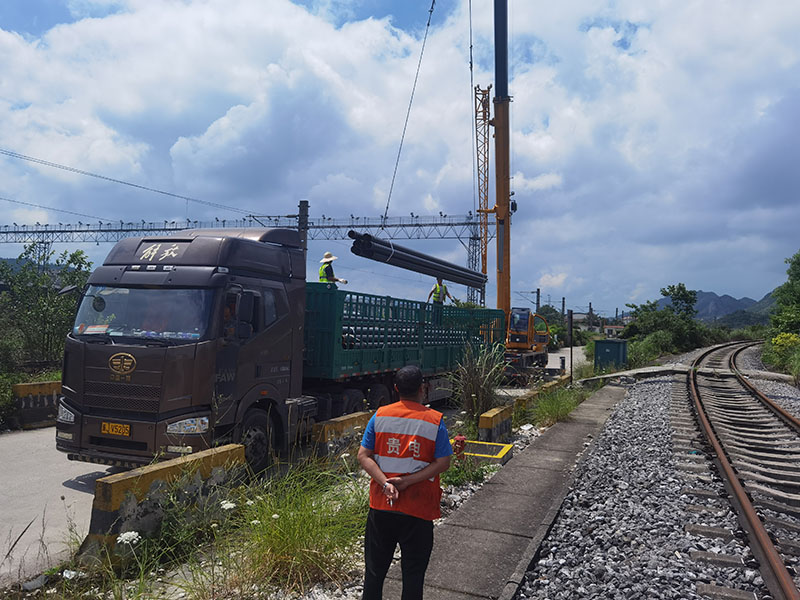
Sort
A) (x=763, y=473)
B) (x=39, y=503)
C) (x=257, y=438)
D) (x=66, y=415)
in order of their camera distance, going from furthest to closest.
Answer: (x=763, y=473)
(x=257, y=438)
(x=66, y=415)
(x=39, y=503)

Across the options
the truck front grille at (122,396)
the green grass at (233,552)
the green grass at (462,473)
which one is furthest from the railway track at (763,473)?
the truck front grille at (122,396)

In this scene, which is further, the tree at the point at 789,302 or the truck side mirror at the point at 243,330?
the tree at the point at 789,302

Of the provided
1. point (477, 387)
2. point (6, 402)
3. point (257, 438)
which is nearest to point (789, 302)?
point (477, 387)

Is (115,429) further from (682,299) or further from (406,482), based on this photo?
(682,299)

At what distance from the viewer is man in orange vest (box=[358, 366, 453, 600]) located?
3236 mm

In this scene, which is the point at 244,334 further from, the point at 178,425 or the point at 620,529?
the point at 620,529

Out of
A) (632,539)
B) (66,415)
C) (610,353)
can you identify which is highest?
(610,353)

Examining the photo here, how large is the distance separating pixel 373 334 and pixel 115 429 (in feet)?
16.0

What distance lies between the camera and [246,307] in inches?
277

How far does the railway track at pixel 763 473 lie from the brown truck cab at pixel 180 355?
4.58 metres

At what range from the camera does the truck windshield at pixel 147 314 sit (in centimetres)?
666

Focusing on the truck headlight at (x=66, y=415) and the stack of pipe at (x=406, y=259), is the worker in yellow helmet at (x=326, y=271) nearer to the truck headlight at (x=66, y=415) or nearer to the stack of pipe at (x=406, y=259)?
the stack of pipe at (x=406, y=259)

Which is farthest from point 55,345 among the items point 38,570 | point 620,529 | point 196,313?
point 620,529

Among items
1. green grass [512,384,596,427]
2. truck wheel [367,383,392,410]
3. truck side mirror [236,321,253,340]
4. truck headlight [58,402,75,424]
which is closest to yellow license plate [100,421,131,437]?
truck headlight [58,402,75,424]
